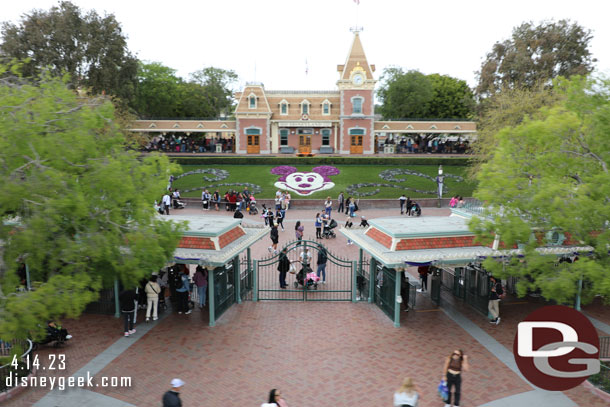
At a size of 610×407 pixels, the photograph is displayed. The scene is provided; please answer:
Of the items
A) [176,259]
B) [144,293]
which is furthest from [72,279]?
[144,293]

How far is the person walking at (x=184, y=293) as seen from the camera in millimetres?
13719

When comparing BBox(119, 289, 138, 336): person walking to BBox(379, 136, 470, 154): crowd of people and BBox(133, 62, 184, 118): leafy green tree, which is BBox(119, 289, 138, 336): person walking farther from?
BBox(133, 62, 184, 118): leafy green tree

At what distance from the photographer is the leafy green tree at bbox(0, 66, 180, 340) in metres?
7.51

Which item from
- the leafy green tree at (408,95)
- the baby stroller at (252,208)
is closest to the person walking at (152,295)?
the baby stroller at (252,208)

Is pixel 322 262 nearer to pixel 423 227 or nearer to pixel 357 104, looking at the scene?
pixel 423 227

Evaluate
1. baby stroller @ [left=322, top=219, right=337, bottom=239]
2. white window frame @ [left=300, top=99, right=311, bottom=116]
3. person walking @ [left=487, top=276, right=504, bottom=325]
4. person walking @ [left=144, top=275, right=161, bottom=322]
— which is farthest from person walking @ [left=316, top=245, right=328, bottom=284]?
white window frame @ [left=300, top=99, right=311, bottom=116]

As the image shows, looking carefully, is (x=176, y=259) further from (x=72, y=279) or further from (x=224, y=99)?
(x=224, y=99)

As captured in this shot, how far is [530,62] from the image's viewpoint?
123ft

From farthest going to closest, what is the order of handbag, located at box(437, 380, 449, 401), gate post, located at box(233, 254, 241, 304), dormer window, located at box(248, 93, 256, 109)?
1. dormer window, located at box(248, 93, 256, 109)
2. gate post, located at box(233, 254, 241, 304)
3. handbag, located at box(437, 380, 449, 401)

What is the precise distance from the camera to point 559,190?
9273mm

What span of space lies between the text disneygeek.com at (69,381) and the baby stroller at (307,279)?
6.88 m

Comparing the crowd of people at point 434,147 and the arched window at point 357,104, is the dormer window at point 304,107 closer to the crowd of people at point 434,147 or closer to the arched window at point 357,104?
the arched window at point 357,104

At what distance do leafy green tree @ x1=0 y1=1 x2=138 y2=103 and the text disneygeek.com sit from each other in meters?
30.4

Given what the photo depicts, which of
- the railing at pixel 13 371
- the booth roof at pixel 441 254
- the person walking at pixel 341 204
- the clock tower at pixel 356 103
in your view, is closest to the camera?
the railing at pixel 13 371
